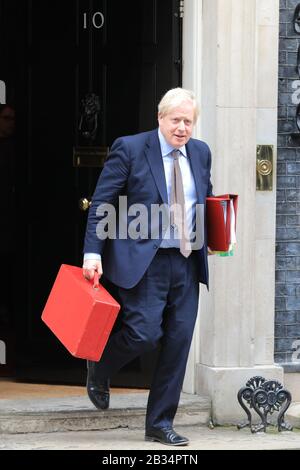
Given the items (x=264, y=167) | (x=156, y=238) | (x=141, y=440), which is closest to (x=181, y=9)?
(x=264, y=167)

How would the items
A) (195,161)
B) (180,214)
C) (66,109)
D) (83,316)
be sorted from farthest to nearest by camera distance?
(66,109) → (195,161) → (180,214) → (83,316)

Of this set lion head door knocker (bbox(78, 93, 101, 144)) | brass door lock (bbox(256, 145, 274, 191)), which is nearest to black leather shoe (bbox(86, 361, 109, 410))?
brass door lock (bbox(256, 145, 274, 191))

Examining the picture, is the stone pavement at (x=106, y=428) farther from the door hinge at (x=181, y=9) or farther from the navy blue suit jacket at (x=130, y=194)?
the door hinge at (x=181, y=9)

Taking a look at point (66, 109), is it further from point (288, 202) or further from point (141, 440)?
point (141, 440)

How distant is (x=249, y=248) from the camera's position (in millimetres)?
7961

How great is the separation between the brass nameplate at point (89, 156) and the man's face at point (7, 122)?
65 centimetres

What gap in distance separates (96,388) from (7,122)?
2525mm

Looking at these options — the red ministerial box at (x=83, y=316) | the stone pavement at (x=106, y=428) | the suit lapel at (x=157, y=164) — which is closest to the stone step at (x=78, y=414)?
the stone pavement at (x=106, y=428)

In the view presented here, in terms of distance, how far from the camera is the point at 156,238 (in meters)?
6.90

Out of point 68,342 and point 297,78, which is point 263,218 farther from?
point 68,342

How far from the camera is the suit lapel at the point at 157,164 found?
6.91 metres

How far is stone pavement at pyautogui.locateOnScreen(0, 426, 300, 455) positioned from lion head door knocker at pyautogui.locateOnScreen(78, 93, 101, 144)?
1962 mm
